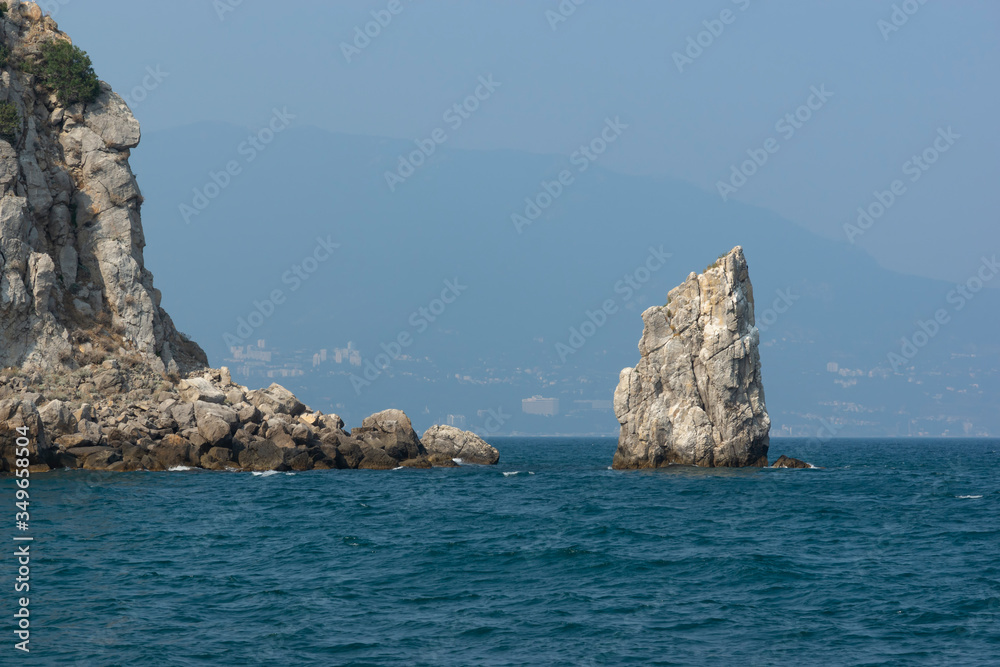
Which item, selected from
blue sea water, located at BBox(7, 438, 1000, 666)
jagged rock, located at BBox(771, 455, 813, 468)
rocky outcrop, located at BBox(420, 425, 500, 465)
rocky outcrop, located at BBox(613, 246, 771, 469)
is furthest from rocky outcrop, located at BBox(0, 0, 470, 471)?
jagged rock, located at BBox(771, 455, 813, 468)

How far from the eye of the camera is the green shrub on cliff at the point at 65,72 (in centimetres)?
6462

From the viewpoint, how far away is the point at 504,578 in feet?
89.6

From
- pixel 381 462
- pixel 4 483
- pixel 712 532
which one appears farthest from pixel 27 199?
pixel 712 532

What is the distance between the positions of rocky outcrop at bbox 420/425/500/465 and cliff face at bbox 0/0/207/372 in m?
17.7

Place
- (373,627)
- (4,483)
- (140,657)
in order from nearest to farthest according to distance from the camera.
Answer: (140,657) < (373,627) < (4,483)

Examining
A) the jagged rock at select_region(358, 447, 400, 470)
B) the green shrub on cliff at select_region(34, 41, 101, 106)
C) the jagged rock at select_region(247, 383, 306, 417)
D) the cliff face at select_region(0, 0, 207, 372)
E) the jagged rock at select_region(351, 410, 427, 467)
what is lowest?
the jagged rock at select_region(358, 447, 400, 470)

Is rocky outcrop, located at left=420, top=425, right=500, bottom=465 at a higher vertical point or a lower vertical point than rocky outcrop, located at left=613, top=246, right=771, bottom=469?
lower

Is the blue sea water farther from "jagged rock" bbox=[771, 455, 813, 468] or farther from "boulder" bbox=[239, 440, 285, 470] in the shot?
"jagged rock" bbox=[771, 455, 813, 468]

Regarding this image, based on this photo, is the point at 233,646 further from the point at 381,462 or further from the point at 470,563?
the point at 381,462

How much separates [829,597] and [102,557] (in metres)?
20.7

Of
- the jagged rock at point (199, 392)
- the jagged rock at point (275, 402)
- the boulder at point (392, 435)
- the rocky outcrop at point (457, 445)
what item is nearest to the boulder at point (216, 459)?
the jagged rock at point (199, 392)

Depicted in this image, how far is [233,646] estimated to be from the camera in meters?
20.5

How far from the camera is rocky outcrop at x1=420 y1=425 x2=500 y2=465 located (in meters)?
68.4

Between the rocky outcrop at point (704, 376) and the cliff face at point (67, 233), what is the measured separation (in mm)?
31121
